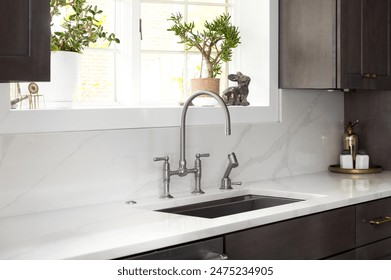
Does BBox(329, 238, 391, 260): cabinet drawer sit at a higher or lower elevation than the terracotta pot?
lower

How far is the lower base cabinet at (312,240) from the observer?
87.7 inches

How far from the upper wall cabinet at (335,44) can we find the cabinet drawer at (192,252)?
4.78ft

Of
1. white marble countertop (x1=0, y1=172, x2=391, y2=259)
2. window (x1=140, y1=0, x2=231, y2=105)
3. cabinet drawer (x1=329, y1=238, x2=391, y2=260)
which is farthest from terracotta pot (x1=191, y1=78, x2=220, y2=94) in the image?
cabinet drawer (x1=329, y1=238, x2=391, y2=260)

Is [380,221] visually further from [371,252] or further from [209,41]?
[209,41]

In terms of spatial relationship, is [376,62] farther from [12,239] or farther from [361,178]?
[12,239]

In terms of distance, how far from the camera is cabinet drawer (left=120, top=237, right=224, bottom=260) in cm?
204

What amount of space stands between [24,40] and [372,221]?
186 centimetres

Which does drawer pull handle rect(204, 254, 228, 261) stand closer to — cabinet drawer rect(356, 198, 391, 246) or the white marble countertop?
the white marble countertop

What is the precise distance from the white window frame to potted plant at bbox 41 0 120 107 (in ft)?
0.50

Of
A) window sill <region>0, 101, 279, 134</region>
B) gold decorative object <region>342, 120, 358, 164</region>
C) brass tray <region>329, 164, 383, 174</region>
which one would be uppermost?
window sill <region>0, 101, 279, 134</region>

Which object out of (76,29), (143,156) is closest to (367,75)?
(143,156)

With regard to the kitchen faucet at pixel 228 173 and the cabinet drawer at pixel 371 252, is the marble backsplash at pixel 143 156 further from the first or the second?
the cabinet drawer at pixel 371 252

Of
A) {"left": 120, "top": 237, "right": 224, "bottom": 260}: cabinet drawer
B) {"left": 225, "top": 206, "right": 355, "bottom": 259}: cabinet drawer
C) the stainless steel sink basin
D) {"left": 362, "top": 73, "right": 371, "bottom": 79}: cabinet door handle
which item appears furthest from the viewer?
{"left": 362, "top": 73, "right": 371, "bottom": 79}: cabinet door handle

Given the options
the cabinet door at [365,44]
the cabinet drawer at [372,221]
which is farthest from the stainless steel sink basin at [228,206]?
the cabinet door at [365,44]
